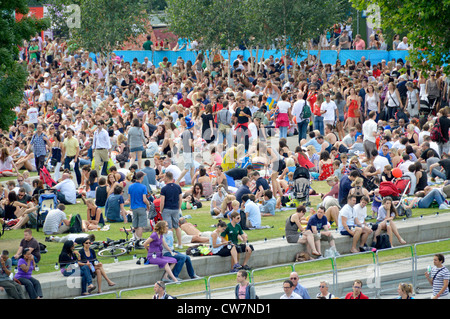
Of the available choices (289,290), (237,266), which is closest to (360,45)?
(237,266)

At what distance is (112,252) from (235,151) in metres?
6.93

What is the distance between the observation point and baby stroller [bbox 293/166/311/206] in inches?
766

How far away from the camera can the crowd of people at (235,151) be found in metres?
17.2

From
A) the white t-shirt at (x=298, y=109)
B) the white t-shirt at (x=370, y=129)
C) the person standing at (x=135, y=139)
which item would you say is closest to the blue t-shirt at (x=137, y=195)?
the person standing at (x=135, y=139)

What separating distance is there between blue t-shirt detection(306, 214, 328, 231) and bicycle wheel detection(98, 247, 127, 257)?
3748mm

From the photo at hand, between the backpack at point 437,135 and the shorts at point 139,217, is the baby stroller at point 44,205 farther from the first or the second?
the backpack at point 437,135

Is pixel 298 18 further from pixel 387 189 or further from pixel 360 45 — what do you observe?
pixel 387 189

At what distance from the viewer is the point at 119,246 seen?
16188mm

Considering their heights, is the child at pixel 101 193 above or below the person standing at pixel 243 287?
above

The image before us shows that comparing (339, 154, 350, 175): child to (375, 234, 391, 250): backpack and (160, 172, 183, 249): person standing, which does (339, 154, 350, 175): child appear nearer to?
(375, 234, 391, 250): backpack

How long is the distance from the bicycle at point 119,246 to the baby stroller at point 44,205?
7.34 feet

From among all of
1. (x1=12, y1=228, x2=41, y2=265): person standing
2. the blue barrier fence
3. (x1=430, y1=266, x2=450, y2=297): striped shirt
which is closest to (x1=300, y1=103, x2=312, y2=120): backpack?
the blue barrier fence
